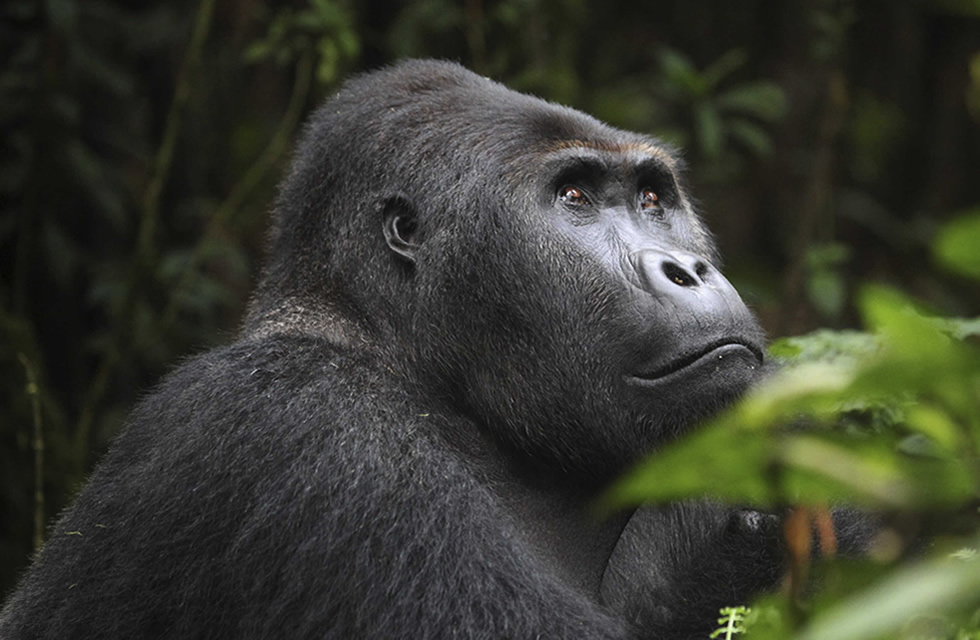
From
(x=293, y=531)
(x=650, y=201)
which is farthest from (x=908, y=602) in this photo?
(x=650, y=201)

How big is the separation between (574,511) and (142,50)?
15.9ft

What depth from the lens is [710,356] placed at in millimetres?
2943

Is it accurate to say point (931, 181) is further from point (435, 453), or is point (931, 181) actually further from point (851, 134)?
point (435, 453)

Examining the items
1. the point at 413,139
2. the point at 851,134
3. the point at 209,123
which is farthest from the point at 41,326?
the point at 851,134

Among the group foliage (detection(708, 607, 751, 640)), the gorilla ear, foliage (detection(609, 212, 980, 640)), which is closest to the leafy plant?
the gorilla ear

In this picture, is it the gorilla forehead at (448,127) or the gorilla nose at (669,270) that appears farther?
the gorilla forehead at (448,127)

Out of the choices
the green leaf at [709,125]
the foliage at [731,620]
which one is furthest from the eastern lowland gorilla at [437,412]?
the green leaf at [709,125]

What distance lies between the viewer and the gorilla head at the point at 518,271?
120 inches

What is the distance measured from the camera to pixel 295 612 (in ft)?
8.59

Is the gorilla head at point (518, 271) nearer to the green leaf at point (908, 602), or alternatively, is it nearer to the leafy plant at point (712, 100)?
the green leaf at point (908, 602)

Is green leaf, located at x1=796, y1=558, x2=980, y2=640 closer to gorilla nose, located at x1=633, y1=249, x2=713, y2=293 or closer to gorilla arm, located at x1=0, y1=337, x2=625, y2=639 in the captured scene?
gorilla arm, located at x1=0, y1=337, x2=625, y2=639

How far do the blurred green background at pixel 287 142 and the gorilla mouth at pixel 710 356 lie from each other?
5.50ft

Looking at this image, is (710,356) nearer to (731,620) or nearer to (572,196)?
(572,196)

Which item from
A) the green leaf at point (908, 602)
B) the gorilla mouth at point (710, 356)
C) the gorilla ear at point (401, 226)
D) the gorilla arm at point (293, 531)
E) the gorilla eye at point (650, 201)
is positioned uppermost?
the gorilla eye at point (650, 201)
